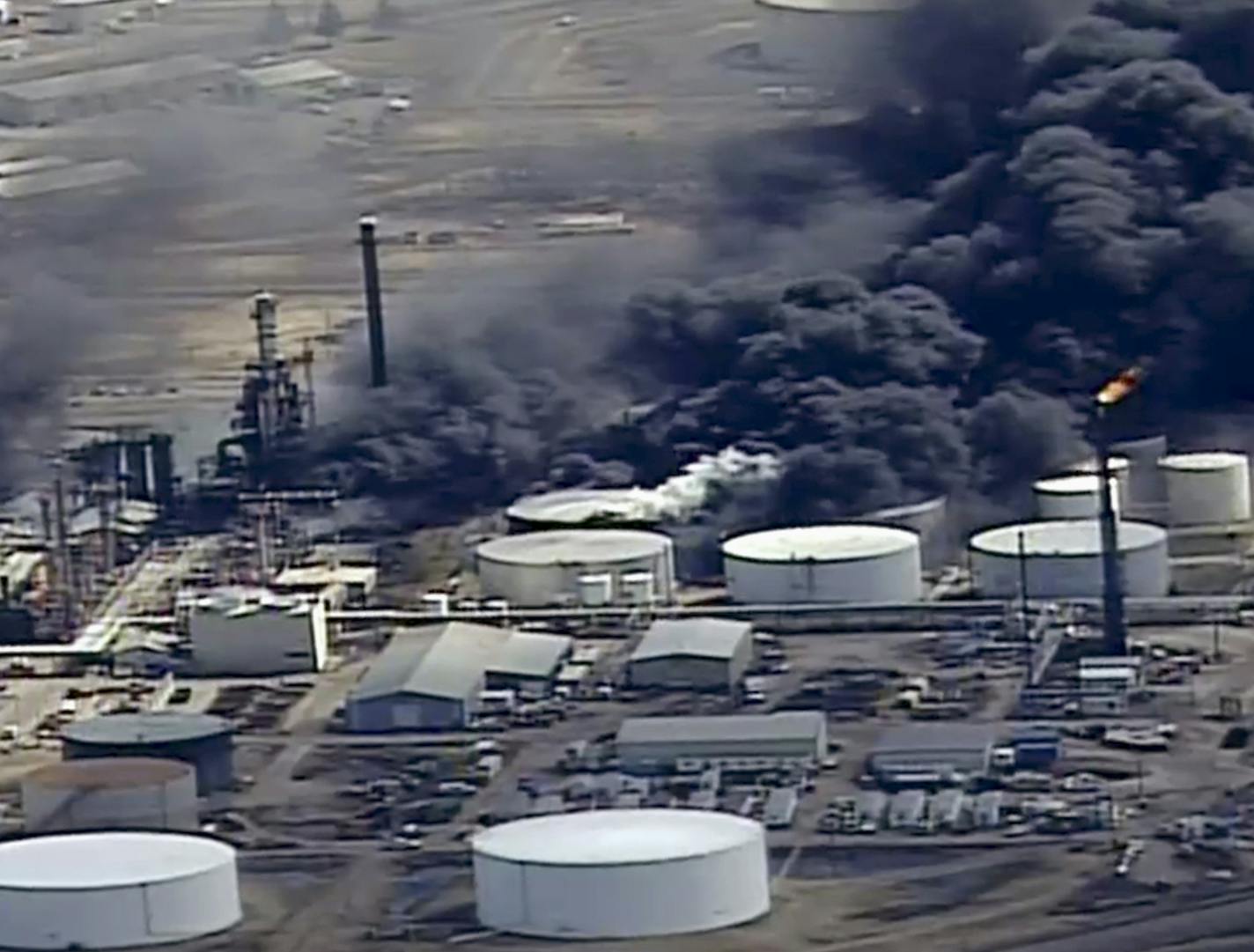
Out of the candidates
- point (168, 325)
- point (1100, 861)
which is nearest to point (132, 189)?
point (168, 325)

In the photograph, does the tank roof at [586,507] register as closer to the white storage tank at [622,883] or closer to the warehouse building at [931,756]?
the warehouse building at [931,756]

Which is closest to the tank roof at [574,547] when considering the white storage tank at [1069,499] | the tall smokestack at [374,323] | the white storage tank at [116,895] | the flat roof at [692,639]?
the flat roof at [692,639]

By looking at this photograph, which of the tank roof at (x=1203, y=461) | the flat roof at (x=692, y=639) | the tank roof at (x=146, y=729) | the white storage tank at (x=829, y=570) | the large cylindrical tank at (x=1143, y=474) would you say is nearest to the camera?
the tank roof at (x=146, y=729)

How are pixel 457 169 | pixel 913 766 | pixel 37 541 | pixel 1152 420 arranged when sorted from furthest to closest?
pixel 457 169 → pixel 1152 420 → pixel 37 541 → pixel 913 766

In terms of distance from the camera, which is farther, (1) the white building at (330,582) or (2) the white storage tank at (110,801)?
(1) the white building at (330,582)

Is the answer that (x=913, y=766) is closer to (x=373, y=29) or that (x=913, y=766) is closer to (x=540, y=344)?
(x=540, y=344)

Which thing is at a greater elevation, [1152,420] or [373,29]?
[373,29]

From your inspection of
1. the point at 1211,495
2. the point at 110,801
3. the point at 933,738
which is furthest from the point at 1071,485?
the point at 110,801
